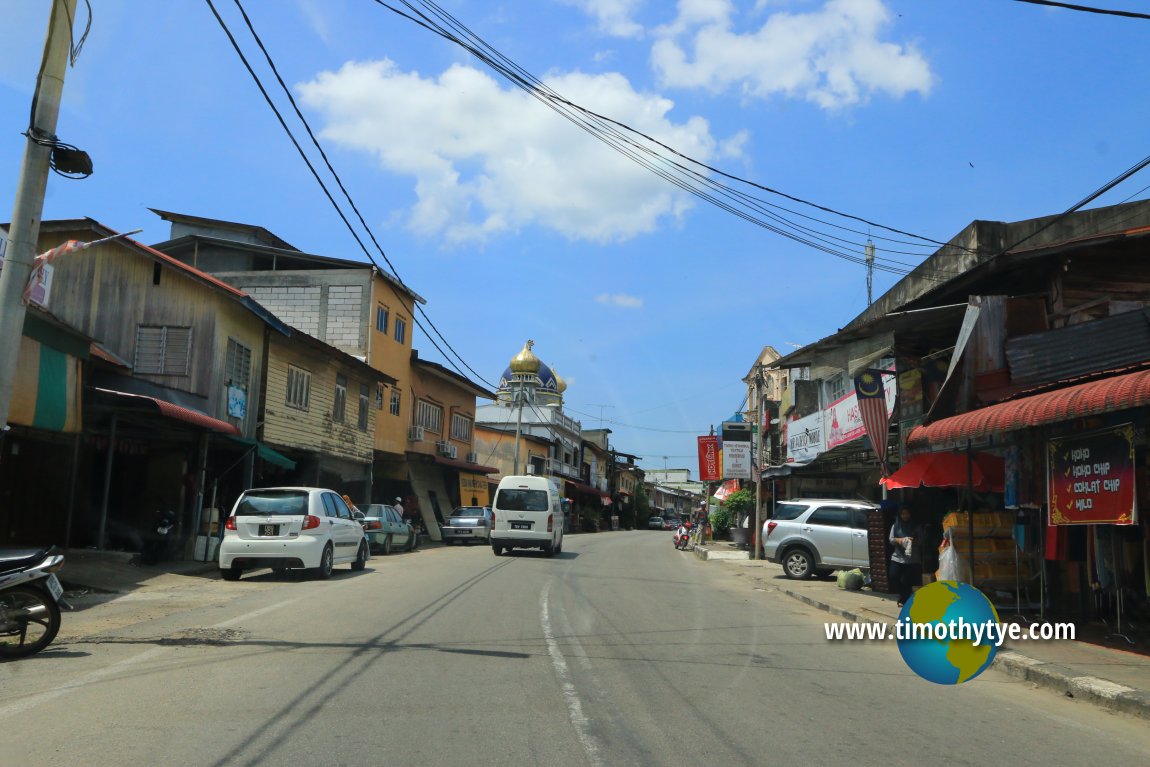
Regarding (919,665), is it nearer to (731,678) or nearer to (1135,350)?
(731,678)

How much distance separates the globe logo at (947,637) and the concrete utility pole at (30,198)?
31.8 ft

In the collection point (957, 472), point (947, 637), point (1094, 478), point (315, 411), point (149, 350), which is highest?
point (149, 350)

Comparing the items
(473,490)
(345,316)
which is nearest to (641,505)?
(473,490)

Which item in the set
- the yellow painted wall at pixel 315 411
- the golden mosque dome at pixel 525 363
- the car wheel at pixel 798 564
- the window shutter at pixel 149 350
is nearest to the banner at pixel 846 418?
the car wheel at pixel 798 564

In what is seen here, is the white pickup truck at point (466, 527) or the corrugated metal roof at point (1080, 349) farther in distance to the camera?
the white pickup truck at point (466, 527)

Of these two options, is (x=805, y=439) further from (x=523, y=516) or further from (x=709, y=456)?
(x=709, y=456)

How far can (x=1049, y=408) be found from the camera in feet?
31.7

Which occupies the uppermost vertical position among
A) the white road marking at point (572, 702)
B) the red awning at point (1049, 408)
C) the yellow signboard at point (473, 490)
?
the red awning at point (1049, 408)

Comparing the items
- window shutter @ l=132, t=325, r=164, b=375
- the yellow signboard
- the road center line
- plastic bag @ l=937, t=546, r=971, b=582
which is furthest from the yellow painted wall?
plastic bag @ l=937, t=546, r=971, b=582

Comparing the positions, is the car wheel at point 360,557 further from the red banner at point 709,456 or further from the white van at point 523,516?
the red banner at point 709,456

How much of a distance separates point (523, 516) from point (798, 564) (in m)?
8.26

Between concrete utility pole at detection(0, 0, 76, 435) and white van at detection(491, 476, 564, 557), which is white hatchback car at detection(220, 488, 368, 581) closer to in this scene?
concrete utility pole at detection(0, 0, 76, 435)

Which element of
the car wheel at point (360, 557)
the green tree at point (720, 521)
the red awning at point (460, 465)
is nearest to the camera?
the car wheel at point (360, 557)

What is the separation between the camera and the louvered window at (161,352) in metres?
21.0
